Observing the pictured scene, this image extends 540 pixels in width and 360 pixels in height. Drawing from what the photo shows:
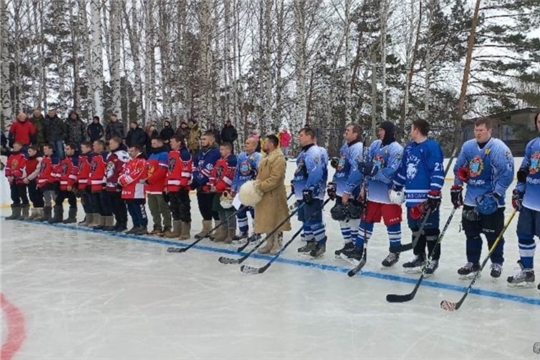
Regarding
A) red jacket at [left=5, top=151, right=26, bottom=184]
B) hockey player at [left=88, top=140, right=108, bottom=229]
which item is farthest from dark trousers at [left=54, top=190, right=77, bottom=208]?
red jacket at [left=5, top=151, right=26, bottom=184]

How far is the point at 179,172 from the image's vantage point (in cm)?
657

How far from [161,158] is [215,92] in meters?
11.2

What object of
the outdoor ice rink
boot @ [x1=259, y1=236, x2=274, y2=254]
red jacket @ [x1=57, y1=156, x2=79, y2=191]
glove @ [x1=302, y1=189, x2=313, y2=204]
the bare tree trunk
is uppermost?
the bare tree trunk

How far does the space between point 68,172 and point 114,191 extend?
1071 millimetres

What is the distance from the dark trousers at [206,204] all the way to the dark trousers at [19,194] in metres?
3.72

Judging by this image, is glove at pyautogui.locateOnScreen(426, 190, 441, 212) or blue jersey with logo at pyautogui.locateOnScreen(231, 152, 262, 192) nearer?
glove at pyautogui.locateOnScreen(426, 190, 441, 212)

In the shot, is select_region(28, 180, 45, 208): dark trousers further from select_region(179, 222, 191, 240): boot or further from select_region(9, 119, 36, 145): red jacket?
select_region(9, 119, 36, 145): red jacket

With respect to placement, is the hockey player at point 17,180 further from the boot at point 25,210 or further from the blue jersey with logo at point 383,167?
the blue jersey with logo at point 383,167

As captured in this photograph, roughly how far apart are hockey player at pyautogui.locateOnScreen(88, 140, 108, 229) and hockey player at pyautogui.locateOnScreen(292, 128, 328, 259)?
119 inches

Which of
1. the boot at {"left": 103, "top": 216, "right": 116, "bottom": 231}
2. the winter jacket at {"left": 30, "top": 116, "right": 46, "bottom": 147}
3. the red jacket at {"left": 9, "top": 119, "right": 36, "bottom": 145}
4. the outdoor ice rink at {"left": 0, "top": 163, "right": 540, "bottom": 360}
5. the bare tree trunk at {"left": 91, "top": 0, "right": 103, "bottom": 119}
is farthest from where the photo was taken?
the bare tree trunk at {"left": 91, "top": 0, "right": 103, "bottom": 119}

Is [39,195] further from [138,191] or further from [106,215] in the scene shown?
[138,191]

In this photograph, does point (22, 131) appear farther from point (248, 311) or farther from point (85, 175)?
point (248, 311)

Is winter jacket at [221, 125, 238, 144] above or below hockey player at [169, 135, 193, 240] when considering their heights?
above

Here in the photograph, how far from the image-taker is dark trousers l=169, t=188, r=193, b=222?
6.64 metres
